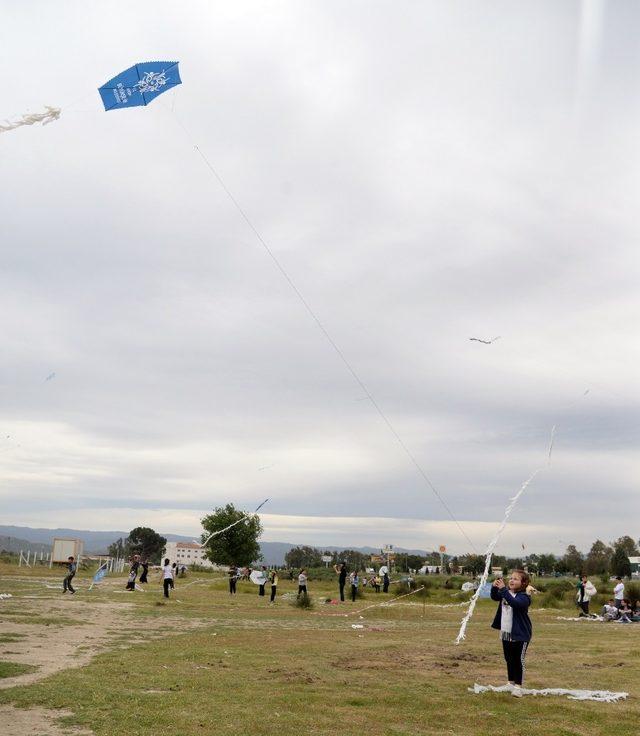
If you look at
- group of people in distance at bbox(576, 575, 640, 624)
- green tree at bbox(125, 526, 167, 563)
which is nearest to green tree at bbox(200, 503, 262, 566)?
group of people in distance at bbox(576, 575, 640, 624)

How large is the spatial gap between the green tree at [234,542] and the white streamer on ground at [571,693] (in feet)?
248

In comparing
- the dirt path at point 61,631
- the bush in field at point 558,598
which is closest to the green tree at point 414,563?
the bush in field at point 558,598

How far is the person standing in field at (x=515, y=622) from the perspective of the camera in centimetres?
1047

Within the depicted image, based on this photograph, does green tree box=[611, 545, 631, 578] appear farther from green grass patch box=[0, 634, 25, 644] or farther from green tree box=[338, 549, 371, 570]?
green grass patch box=[0, 634, 25, 644]

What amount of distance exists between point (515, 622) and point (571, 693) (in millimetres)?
1403

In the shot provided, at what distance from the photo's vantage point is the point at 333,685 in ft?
35.1

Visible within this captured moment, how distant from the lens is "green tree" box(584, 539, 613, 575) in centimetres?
11050

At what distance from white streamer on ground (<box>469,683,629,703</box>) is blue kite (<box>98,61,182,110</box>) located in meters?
11.0

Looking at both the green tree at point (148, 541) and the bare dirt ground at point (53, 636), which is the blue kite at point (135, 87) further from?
the green tree at point (148, 541)

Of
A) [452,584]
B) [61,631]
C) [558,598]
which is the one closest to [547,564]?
[452,584]

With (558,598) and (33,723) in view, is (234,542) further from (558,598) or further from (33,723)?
(33,723)

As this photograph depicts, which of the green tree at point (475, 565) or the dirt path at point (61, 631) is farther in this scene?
the green tree at point (475, 565)

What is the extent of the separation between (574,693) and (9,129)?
12301mm

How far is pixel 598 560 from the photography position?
122188 millimetres
